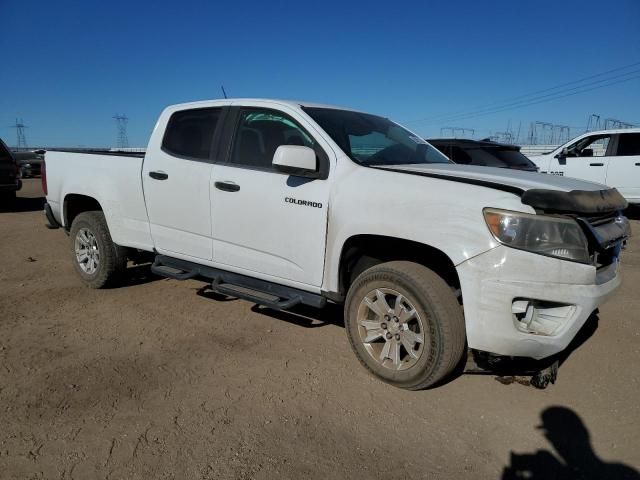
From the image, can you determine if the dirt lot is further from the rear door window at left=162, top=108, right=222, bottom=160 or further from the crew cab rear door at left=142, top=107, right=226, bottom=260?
the rear door window at left=162, top=108, right=222, bottom=160

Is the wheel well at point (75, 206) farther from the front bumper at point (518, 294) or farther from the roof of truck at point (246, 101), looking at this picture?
the front bumper at point (518, 294)

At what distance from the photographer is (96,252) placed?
520 cm

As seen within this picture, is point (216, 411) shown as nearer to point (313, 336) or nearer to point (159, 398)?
point (159, 398)

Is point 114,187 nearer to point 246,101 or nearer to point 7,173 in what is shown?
point 246,101

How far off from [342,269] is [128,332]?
6.47ft

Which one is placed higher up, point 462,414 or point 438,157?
point 438,157

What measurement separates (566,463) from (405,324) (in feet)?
3.68

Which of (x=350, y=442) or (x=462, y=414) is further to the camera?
(x=462, y=414)

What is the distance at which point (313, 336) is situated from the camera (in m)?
4.11

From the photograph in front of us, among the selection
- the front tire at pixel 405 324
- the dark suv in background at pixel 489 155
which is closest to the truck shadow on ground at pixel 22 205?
the dark suv in background at pixel 489 155

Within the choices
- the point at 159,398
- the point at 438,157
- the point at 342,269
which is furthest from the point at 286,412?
the point at 438,157

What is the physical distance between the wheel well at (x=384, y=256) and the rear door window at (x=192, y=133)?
5.31ft

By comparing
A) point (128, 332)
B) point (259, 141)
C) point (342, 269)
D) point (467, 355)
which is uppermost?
point (259, 141)

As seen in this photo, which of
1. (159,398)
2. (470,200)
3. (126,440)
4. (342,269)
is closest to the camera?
(126,440)
